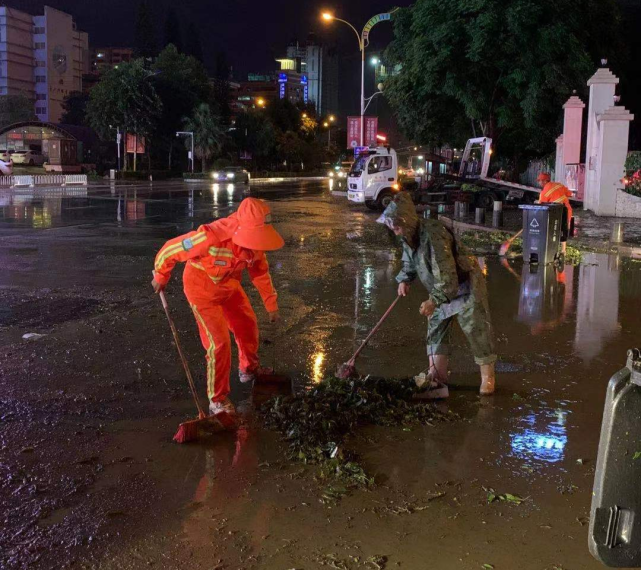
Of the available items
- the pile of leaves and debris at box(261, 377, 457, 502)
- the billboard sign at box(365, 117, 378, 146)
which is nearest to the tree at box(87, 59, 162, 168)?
the billboard sign at box(365, 117, 378, 146)

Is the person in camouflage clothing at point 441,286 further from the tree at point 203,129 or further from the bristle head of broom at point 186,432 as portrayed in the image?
the tree at point 203,129

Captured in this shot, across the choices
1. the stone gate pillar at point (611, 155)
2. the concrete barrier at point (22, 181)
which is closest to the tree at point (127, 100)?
the concrete barrier at point (22, 181)

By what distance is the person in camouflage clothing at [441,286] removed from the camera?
535 centimetres

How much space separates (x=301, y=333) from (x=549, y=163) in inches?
1115

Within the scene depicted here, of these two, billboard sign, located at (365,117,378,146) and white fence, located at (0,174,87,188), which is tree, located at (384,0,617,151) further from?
white fence, located at (0,174,87,188)

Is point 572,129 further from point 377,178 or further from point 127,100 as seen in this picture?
point 127,100

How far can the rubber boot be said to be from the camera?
5.80m

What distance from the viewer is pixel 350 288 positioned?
10.8 meters

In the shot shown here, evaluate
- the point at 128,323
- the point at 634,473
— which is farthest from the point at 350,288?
the point at 634,473

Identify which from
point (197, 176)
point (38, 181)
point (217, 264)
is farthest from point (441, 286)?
point (197, 176)

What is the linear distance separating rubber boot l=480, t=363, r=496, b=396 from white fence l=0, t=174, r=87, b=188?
45.0 m

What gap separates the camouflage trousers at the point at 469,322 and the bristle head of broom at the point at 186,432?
6.67 feet

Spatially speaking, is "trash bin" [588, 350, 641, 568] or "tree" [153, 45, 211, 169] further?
"tree" [153, 45, 211, 169]

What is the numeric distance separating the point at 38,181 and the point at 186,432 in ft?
156
